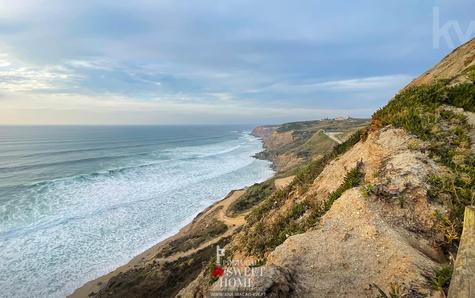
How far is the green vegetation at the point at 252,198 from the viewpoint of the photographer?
33500mm

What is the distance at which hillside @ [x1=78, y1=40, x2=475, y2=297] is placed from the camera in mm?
6961

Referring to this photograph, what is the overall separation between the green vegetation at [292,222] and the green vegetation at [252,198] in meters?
17.3

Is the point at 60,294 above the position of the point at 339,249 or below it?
below

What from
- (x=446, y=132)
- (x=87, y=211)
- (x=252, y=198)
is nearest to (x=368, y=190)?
(x=446, y=132)

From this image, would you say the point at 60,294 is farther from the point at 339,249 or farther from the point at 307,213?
the point at 339,249

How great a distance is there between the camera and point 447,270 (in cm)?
661

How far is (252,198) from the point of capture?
119ft

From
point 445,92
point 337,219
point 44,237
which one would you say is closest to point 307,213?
point 337,219

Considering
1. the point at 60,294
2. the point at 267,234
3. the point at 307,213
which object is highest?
the point at 307,213

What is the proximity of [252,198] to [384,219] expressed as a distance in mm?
27683

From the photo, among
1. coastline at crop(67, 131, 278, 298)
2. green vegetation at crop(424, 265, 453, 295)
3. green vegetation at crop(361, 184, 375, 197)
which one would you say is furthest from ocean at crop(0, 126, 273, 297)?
green vegetation at crop(424, 265, 453, 295)

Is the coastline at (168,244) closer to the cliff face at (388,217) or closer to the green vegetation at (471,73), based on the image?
the cliff face at (388,217)

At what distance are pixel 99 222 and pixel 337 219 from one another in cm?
3143

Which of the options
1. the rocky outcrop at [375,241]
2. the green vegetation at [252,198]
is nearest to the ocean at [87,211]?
the green vegetation at [252,198]
